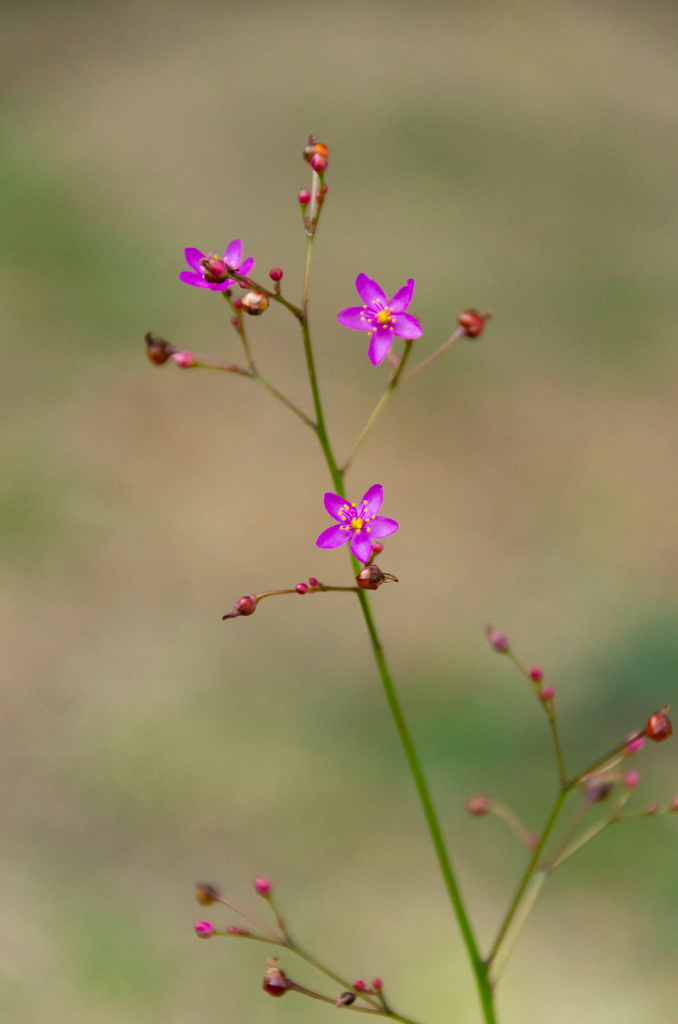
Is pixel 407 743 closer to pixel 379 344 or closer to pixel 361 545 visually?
pixel 361 545

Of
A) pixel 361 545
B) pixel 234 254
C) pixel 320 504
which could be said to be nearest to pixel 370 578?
pixel 361 545

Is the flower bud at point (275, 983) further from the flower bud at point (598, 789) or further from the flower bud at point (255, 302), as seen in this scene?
the flower bud at point (255, 302)

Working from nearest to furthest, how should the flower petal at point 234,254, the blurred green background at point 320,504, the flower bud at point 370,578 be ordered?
1. the flower bud at point 370,578
2. the flower petal at point 234,254
3. the blurred green background at point 320,504

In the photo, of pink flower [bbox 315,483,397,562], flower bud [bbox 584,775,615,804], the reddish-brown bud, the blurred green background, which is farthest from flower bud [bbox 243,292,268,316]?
the blurred green background

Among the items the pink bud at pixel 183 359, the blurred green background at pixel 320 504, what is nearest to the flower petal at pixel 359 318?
the pink bud at pixel 183 359

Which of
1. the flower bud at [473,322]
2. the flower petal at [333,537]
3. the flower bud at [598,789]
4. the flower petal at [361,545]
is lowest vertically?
the flower bud at [598,789]

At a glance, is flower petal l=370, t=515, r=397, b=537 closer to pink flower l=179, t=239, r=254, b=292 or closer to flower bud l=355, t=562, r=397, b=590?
flower bud l=355, t=562, r=397, b=590
